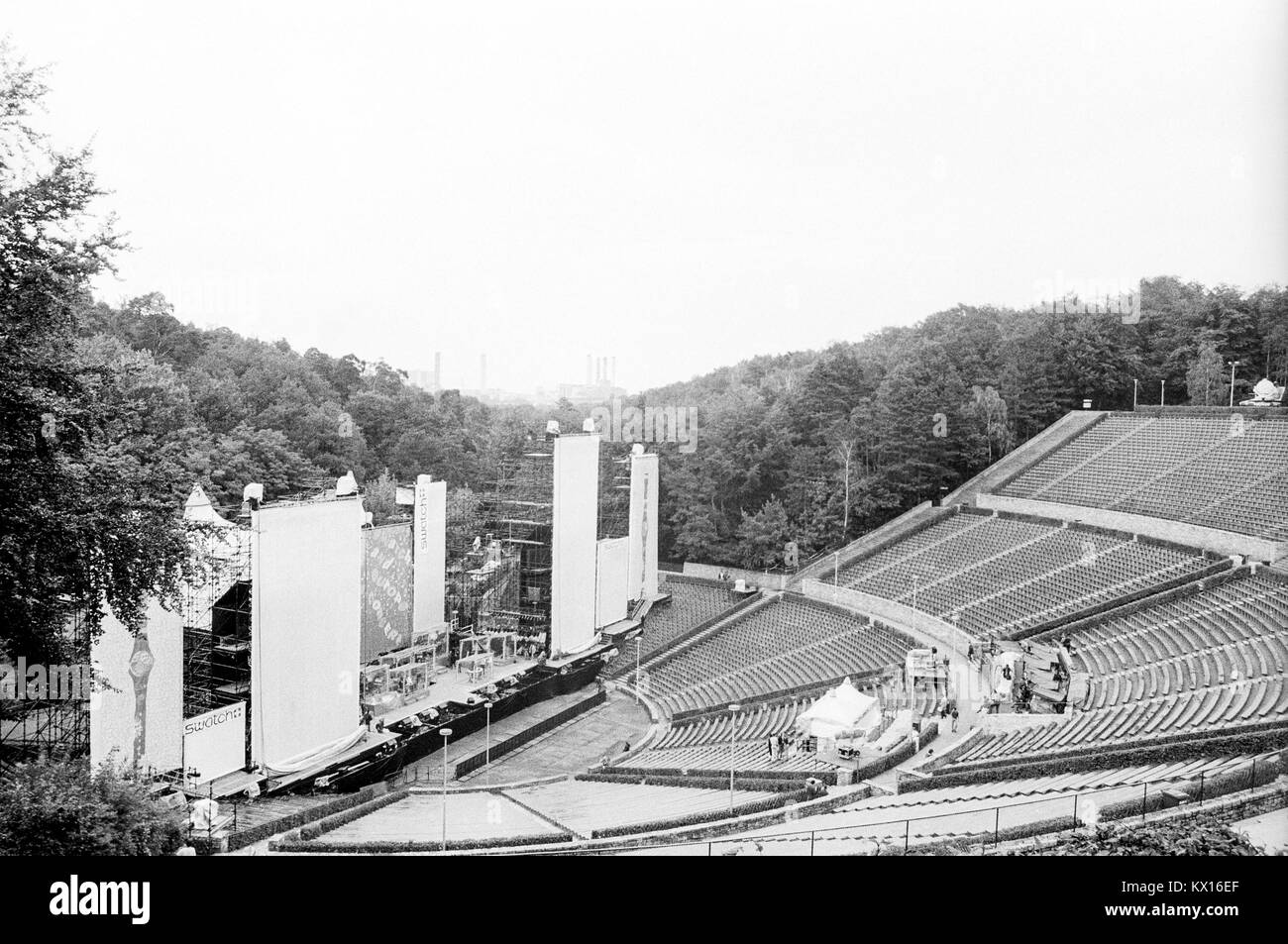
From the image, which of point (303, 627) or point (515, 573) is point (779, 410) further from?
point (303, 627)

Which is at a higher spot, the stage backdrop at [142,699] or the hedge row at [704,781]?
the stage backdrop at [142,699]

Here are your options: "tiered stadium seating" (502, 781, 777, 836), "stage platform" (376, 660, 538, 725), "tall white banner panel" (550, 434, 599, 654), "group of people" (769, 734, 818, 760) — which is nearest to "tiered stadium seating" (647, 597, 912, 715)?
"tall white banner panel" (550, 434, 599, 654)

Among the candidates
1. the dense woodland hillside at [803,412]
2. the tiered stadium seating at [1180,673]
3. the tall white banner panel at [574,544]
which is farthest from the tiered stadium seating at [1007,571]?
the tall white banner panel at [574,544]

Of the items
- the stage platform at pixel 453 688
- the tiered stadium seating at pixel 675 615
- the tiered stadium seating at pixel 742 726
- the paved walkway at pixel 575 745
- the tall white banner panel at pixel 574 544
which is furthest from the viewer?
the tiered stadium seating at pixel 675 615

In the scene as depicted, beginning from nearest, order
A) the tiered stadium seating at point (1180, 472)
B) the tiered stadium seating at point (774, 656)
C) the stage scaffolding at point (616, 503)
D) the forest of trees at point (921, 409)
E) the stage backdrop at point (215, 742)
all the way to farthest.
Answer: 1. the stage backdrop at point (215, 742)
2. the tiered stadium seating at point (1180, 472)
3. the tiered stadium seating at point (774, 656)
4. the stage scaffolding at point (616, 503)
5. the forest of trees at point (921, 409)

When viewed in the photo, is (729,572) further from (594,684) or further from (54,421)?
(54,421)

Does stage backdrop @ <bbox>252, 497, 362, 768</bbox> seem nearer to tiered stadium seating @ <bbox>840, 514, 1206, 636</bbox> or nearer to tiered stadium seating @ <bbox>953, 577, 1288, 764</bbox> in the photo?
tiered stadium seating @ <bbox>953, 577, 1288, 764</bbox>

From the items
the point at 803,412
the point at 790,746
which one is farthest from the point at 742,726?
the point at 803,412

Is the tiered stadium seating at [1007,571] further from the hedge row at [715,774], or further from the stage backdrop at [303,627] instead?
the stage backdrop at [303,627]

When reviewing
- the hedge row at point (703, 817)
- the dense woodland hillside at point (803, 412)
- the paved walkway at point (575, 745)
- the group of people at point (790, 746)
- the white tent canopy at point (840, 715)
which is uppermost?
the dense woodland hillside at point (803, 412)
